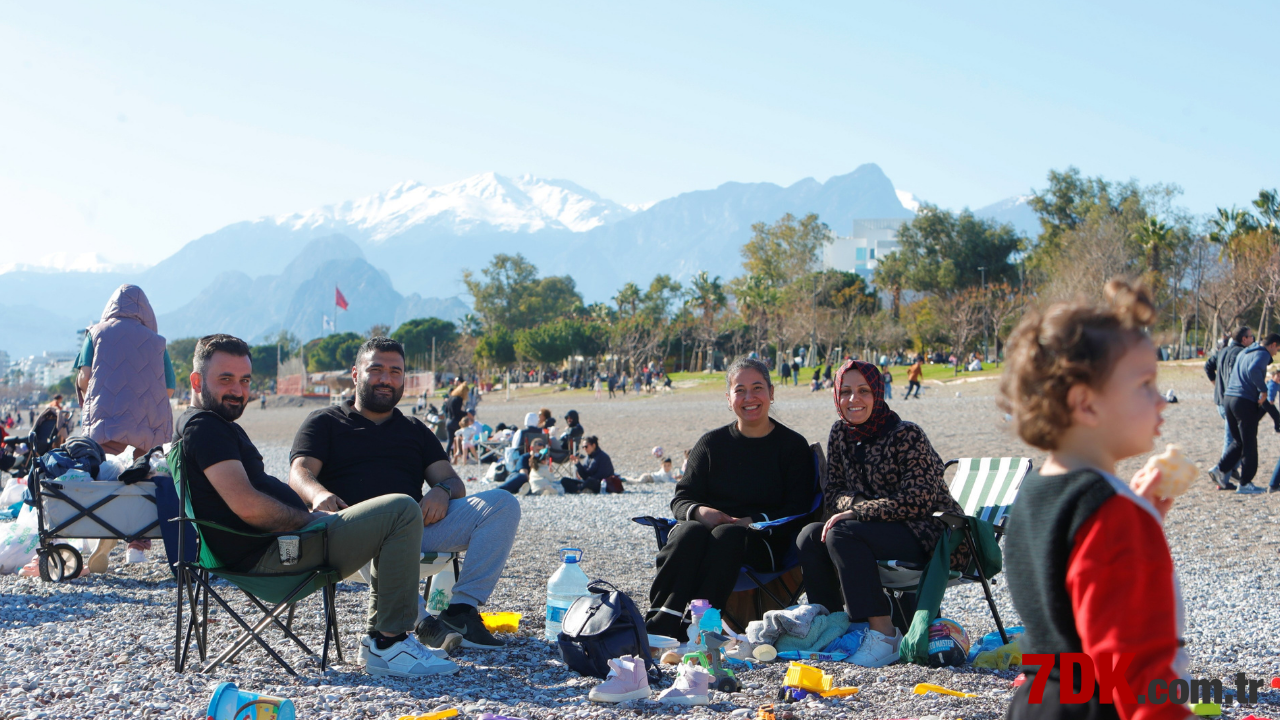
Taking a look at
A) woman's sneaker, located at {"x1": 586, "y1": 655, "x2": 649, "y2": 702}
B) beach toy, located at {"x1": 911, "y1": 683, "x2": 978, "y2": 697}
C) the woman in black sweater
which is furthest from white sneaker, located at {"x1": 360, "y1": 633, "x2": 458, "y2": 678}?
beach toy, located at {"x1": 911, "y1": 683, "x2": 978, "y2": 697}

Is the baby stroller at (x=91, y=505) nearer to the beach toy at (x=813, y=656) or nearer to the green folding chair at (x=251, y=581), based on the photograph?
the green folding chair at (x=251, y=581)

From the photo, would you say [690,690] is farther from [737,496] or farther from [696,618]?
[737,496]

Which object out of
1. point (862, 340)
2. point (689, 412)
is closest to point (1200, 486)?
point (689, 412)

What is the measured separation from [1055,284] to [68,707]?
49.9 metres

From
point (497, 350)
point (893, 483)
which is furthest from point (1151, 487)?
point (497, 350)

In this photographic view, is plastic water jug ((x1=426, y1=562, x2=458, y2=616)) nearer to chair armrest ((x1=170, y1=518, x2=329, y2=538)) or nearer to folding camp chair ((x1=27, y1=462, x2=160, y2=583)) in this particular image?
chair armrest ((x1=170, y1=518, x2=329, y2=538))

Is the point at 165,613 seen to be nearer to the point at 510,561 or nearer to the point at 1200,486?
the point at 510,561

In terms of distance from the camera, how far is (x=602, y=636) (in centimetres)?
379

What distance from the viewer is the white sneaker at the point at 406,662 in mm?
3705

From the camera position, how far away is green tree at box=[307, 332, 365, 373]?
11425 cm

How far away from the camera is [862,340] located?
63.3 m

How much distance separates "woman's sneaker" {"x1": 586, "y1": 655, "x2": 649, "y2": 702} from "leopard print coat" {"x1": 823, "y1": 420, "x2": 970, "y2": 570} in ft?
4.31

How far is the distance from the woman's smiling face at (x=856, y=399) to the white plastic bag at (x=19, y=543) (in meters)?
5.11

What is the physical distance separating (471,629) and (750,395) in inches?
68.9
